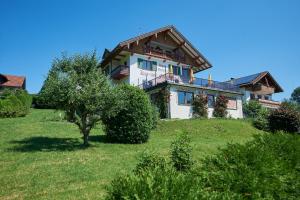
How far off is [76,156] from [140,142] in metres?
5.71

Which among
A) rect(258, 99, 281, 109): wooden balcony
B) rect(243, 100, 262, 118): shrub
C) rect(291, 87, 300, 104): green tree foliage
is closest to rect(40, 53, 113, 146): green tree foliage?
rect(243, 100, 262, 118): shrub

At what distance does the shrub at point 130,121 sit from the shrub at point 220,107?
1907 cm

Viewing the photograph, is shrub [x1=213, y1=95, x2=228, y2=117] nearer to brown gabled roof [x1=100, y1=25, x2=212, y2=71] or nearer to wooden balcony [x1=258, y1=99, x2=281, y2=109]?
brown gabled roof [x1=100, y1=25, x2=212, y2=71]

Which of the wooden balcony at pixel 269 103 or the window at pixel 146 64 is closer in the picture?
the window at pixel 146 64

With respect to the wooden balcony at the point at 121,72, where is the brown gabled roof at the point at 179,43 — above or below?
above

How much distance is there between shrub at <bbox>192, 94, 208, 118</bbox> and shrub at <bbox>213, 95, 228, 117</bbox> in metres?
1.91

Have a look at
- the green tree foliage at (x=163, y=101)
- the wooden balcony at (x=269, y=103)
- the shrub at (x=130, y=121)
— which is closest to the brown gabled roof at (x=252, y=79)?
the wooden balcony at (x=269, y=103)

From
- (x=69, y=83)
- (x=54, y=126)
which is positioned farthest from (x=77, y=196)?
(x=54, y=126)

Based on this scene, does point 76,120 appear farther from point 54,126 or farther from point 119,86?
point 54,126

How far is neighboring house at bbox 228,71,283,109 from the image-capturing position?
55750 millimetres

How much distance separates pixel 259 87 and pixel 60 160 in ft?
158

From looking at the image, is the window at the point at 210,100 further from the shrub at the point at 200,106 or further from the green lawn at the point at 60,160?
the green lawn at the point at 60,160

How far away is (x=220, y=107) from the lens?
127 ft

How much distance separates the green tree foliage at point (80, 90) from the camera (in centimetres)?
1822
